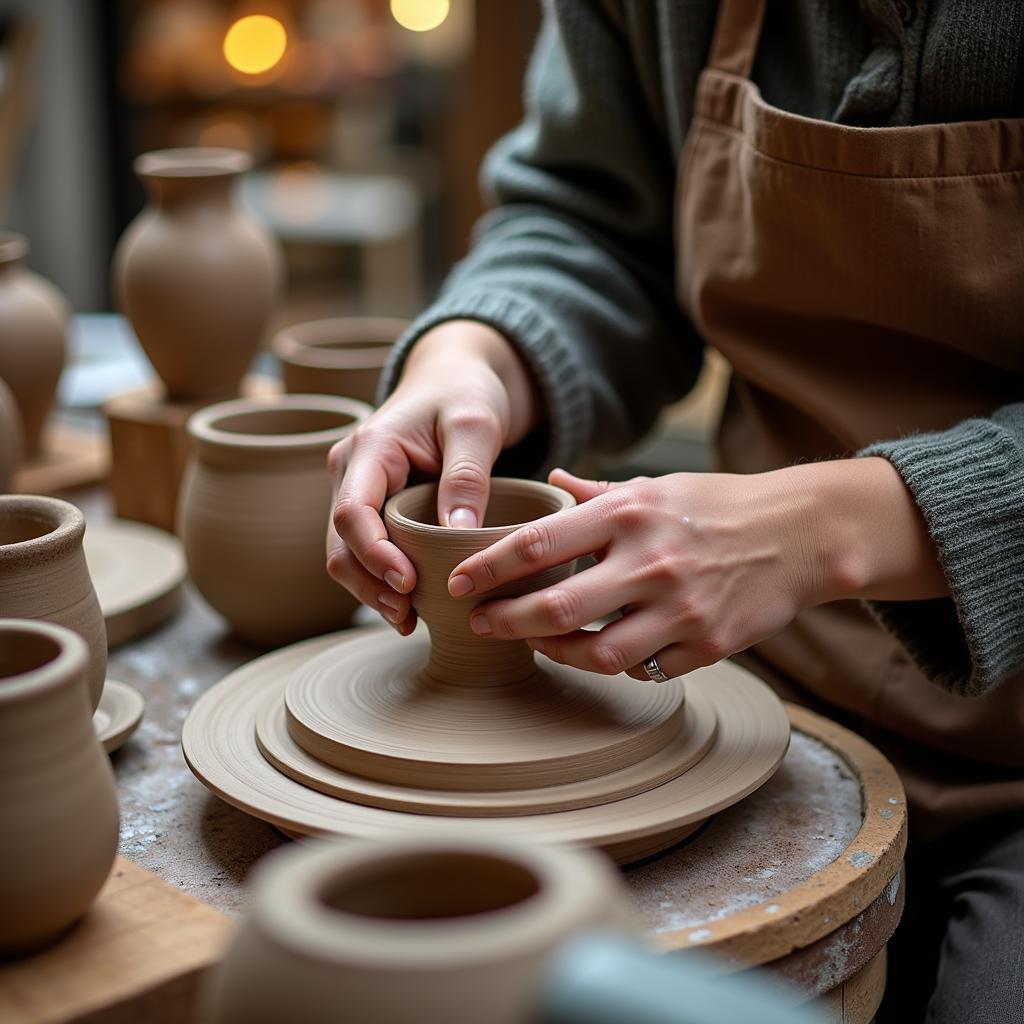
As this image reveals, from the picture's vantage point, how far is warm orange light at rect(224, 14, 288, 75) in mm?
3857

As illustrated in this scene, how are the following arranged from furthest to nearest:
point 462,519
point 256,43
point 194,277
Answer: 1. point 256,43
2. point 194,277
3. point 462,519

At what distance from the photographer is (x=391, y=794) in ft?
2.77

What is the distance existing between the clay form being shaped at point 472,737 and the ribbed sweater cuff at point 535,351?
247mm

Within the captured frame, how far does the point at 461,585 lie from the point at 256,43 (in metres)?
3.44

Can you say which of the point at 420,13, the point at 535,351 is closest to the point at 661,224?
the point at 535,351

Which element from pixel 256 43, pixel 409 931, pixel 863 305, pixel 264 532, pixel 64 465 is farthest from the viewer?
pixel 256 43

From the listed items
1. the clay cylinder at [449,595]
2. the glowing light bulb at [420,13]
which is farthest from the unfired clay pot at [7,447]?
the glowing light bulb at [420,13]

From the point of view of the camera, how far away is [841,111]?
109 cm

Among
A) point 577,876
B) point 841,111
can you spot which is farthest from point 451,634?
point 841,111

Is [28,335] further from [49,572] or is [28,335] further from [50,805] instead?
[50,805]

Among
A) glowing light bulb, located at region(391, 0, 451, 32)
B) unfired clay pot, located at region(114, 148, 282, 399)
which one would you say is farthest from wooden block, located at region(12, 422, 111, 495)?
glowing light bulb, located at region(391, 0, 451, 32)

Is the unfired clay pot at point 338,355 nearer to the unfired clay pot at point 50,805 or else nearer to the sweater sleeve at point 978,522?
the sweater sleeve at point 978,522

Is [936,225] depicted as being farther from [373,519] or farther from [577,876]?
[577,876]

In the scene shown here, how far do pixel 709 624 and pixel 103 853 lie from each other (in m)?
0.42
